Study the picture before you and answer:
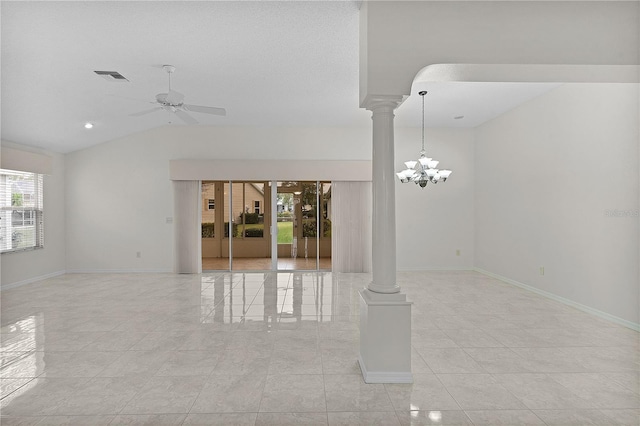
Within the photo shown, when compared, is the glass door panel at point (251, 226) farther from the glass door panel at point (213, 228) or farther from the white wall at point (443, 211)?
the white wall at point (443, 211)

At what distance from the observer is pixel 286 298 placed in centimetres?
561

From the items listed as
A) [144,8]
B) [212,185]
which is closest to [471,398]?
[144,8]

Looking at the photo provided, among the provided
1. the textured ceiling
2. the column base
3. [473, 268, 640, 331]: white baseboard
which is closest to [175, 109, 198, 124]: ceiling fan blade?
the textured ceiling

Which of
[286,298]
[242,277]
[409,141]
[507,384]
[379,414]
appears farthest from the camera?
[409,141]

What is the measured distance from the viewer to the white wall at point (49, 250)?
641 centimetres

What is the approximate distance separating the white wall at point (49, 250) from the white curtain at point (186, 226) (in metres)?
2.42

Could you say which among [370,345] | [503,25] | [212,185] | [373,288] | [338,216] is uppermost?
[503,25]

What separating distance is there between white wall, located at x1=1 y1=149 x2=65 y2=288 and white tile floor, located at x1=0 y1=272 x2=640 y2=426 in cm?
134

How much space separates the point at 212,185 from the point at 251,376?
578cm

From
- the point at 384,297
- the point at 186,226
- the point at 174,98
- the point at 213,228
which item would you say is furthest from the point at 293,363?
the point at 213,228

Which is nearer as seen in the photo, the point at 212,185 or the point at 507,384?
the point at 507,384

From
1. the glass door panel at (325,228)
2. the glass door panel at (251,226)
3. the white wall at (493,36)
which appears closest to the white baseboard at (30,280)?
the glass door panel at (251,226)

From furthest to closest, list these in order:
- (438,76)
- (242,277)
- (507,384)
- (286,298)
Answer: (242,277) < (286,298) < (438,76) < (507,384)

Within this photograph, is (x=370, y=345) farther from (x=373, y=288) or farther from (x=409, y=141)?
(x=409, y=141)
